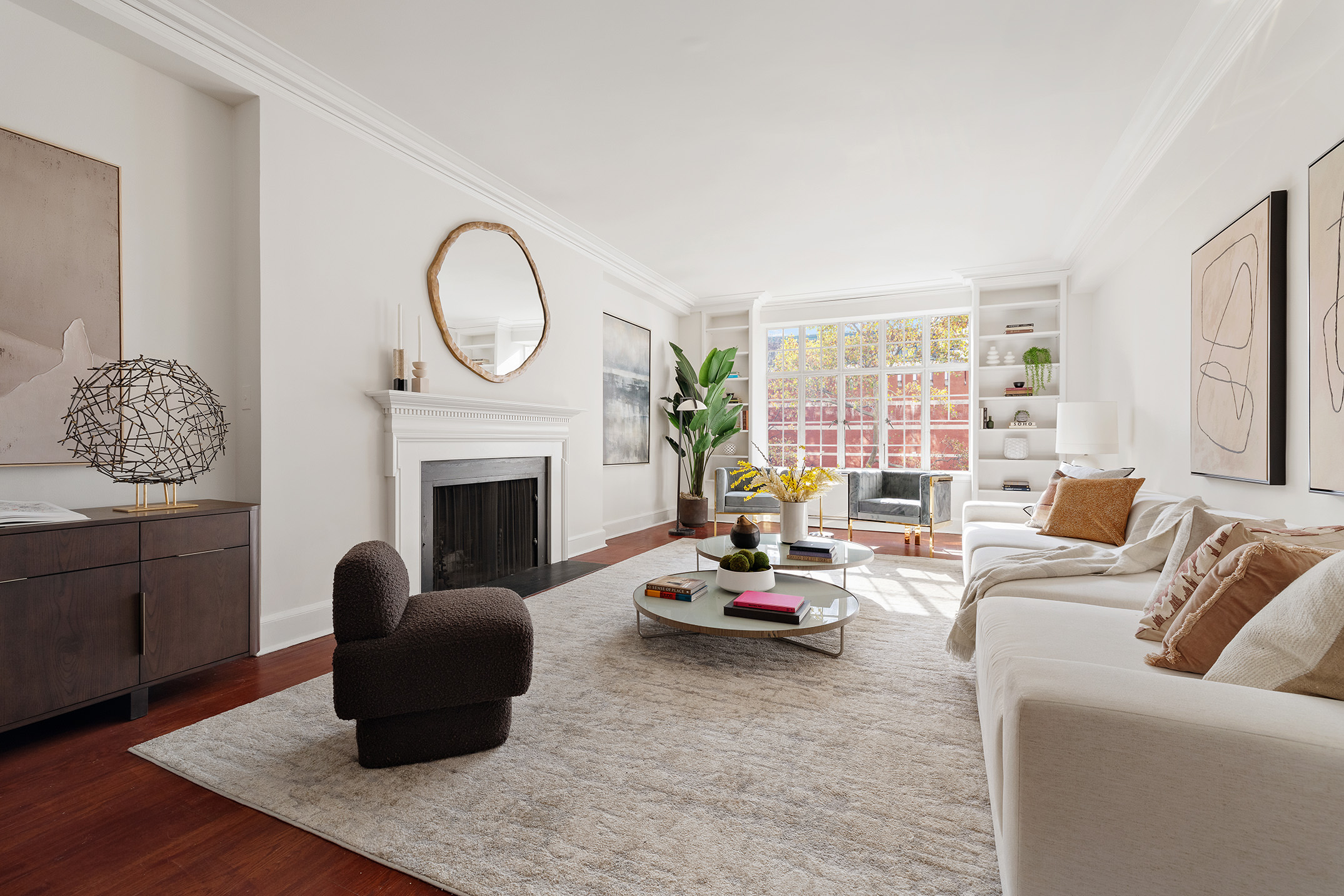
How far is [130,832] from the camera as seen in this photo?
1.51 m

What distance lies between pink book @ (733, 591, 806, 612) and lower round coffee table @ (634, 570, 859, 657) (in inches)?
2.1

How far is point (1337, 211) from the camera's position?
6.52 feet

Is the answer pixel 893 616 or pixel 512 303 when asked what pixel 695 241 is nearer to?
pixel 512 303

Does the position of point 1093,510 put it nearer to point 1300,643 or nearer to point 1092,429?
point 1092,429

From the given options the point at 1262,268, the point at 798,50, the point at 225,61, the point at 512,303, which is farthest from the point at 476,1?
the point at 1262,268

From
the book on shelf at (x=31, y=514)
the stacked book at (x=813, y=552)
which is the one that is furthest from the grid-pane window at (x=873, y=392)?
the book on shelf at (x=31, y=514)

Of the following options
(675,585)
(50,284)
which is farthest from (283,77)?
(675,585)

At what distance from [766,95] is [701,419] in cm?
368

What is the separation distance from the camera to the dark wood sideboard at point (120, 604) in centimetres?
179

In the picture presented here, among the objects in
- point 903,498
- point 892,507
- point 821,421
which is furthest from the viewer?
point 821,421

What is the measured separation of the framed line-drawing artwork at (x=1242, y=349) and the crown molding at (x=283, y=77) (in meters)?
3.88

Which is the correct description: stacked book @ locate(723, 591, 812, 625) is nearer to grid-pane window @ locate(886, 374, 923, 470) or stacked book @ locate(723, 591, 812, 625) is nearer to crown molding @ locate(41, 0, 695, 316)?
crown molding @ locate(41, 0, 695, 316)

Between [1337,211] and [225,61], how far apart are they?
4.19 m

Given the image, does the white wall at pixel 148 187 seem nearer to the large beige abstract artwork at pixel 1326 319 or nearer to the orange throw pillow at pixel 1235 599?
the orange throw pillow at pixel 1235 599
